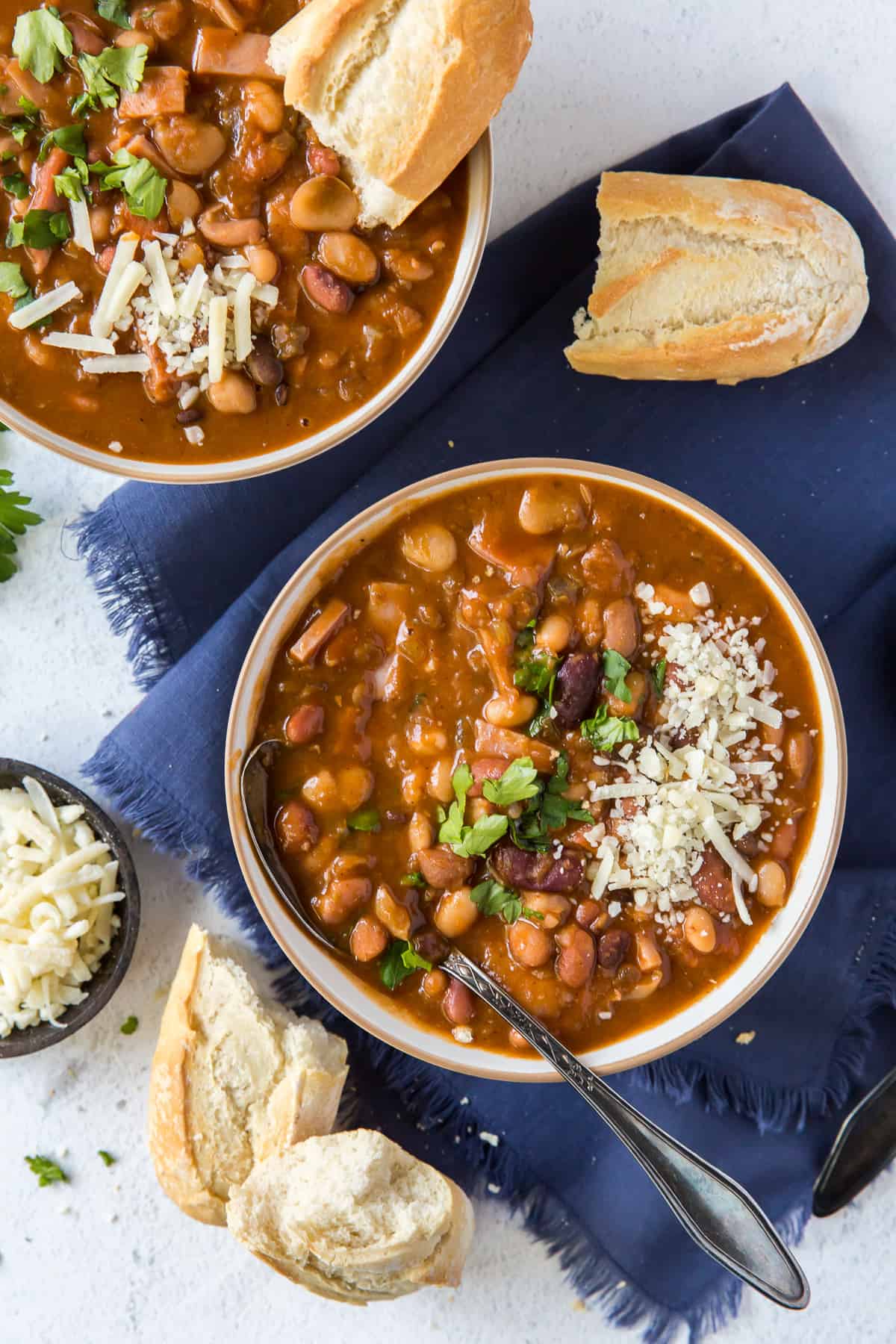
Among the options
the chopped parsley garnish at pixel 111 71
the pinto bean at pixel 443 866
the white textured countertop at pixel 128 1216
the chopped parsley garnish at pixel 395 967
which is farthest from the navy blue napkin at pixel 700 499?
the chopped parsley garnish at pixel 111 71

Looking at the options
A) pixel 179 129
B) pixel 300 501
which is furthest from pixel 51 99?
pixel 300 501

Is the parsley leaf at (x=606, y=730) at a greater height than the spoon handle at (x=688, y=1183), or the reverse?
the parsley leaf at (x=606, y=730)

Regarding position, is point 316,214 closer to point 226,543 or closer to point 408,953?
point 226,543

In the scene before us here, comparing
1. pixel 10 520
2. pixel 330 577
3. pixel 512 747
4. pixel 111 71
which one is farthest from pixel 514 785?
pixel 111 71

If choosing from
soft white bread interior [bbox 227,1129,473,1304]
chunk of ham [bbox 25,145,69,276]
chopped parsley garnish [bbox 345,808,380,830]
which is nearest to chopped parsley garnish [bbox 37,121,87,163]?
chunk of ham [bbox 25,145,69,276]

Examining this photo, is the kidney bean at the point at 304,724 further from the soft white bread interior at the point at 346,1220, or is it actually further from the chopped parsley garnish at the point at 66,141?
the chopped parsley garnish at the point at 66,141

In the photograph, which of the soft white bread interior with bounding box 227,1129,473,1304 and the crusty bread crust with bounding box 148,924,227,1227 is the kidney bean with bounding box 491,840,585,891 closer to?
the soft white bread interior with bounding box 227,1129,473,1304
